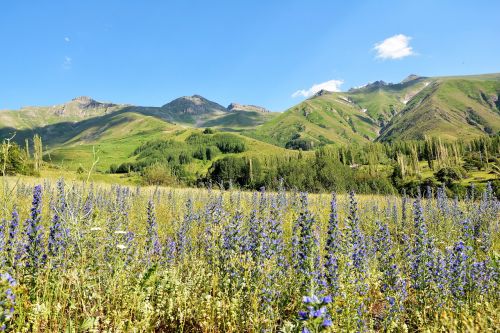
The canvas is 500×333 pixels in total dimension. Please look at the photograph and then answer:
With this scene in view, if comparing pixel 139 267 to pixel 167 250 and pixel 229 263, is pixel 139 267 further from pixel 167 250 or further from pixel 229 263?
pixel 229 263

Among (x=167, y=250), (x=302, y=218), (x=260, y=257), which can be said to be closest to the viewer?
(x=260, y=257)

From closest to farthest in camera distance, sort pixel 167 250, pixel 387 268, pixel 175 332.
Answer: pixel 175 332
pixel 387 268
pixel 167 250

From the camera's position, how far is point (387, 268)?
6301 millimetres

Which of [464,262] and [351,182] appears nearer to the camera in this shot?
[464,262]

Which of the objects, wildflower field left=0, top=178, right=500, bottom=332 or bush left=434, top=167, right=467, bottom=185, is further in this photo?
bush left=434, top=167, right=467, bottom=185

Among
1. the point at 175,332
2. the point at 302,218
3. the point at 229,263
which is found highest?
the point at 302,218

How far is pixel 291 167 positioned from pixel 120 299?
49.8 m

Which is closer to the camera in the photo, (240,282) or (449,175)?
(240,282)

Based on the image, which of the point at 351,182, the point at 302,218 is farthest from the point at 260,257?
the point at 351,182

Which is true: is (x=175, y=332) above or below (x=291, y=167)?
below

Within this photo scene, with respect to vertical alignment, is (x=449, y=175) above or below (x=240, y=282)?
above

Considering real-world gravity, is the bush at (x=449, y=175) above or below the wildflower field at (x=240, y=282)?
above

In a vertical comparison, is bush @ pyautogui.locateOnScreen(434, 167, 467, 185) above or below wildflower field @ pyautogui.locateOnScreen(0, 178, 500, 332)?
above

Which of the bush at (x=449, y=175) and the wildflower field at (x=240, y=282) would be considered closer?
the wildflower field at (x=240, y=282)
